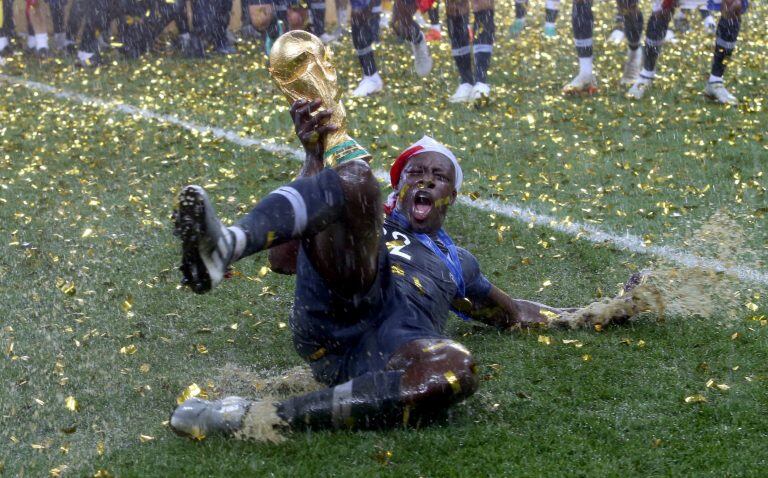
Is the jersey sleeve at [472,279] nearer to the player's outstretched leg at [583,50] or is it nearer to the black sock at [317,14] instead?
the player's outstretched leg at [583,50]

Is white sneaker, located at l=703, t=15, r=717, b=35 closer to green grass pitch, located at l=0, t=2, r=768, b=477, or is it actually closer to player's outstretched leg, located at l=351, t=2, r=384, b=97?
green grass pitch, located at l=0, t=2, r=768, b=477

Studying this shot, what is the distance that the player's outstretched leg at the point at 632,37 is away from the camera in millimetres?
9227

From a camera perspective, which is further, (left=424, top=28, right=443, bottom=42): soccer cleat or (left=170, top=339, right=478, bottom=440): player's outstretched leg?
(left=424, top=28, right=443, bottom=42): soccer cleat

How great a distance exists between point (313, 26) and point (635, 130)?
459 centimetres

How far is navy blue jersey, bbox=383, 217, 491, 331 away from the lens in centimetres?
365

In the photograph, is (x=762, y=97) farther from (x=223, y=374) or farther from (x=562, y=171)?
(x=223, y=374)

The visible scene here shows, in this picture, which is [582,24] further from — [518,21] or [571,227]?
[571,227]

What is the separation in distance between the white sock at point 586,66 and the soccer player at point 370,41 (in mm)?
1489

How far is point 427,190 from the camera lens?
Result: 398cm

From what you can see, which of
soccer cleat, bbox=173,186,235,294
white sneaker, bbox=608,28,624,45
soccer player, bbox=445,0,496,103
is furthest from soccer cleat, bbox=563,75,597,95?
soccer cleat, bbox=173,186,235,294

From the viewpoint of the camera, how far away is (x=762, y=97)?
8578 millimetres

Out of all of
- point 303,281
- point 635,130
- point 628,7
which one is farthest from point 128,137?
point 303,281

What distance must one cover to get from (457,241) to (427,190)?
1715 mm

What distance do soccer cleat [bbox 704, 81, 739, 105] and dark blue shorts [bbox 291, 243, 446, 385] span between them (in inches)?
223
